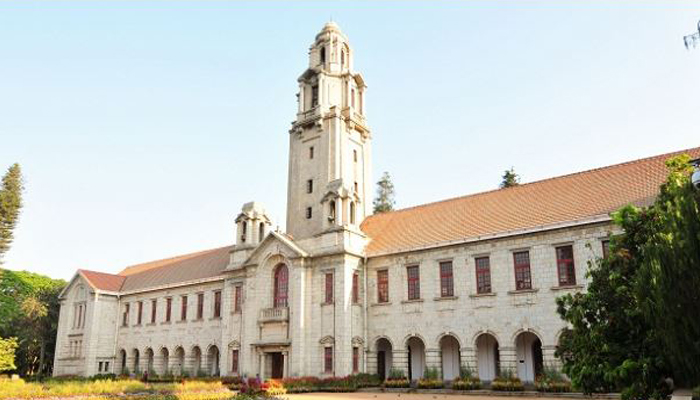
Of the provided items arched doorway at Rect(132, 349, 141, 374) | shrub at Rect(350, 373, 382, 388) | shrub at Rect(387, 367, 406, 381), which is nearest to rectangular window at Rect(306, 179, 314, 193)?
shrub at Rect(350, 373, 382, 388)

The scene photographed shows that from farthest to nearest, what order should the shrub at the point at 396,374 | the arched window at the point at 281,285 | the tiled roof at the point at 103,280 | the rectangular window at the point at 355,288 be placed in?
the tiled roof at the point at 103,280, the arched window at the point at 281,285, the rectangular window at the point at 355,288, the shrub at the point at 396,374

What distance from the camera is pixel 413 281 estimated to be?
3244 centimetres

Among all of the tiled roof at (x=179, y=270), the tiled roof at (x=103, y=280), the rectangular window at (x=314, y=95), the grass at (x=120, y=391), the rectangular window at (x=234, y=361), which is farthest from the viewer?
the tiled roof at (x=103, y=280)

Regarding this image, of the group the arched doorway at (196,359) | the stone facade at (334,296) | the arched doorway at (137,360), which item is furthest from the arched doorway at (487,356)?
the arched doorway at (137,360)

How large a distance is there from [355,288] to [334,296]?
152cm

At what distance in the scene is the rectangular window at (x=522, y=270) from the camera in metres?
28.5

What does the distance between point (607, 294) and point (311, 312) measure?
2147cm

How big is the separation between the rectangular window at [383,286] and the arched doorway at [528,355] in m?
7.93

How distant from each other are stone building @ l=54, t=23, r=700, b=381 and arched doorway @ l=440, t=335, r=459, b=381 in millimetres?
75

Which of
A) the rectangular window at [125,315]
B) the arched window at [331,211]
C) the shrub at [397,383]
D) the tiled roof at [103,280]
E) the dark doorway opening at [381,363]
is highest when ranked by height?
the arched window at [331,211]

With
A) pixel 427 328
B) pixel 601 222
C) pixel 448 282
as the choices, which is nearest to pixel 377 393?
pixel 427 328

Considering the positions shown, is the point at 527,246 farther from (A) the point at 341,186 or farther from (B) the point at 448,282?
(A) the point at 341,186

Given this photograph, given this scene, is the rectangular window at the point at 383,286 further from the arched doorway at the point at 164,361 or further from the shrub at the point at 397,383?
the arched doorway at the point at 164,361

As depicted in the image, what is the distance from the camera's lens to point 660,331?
11875mm
